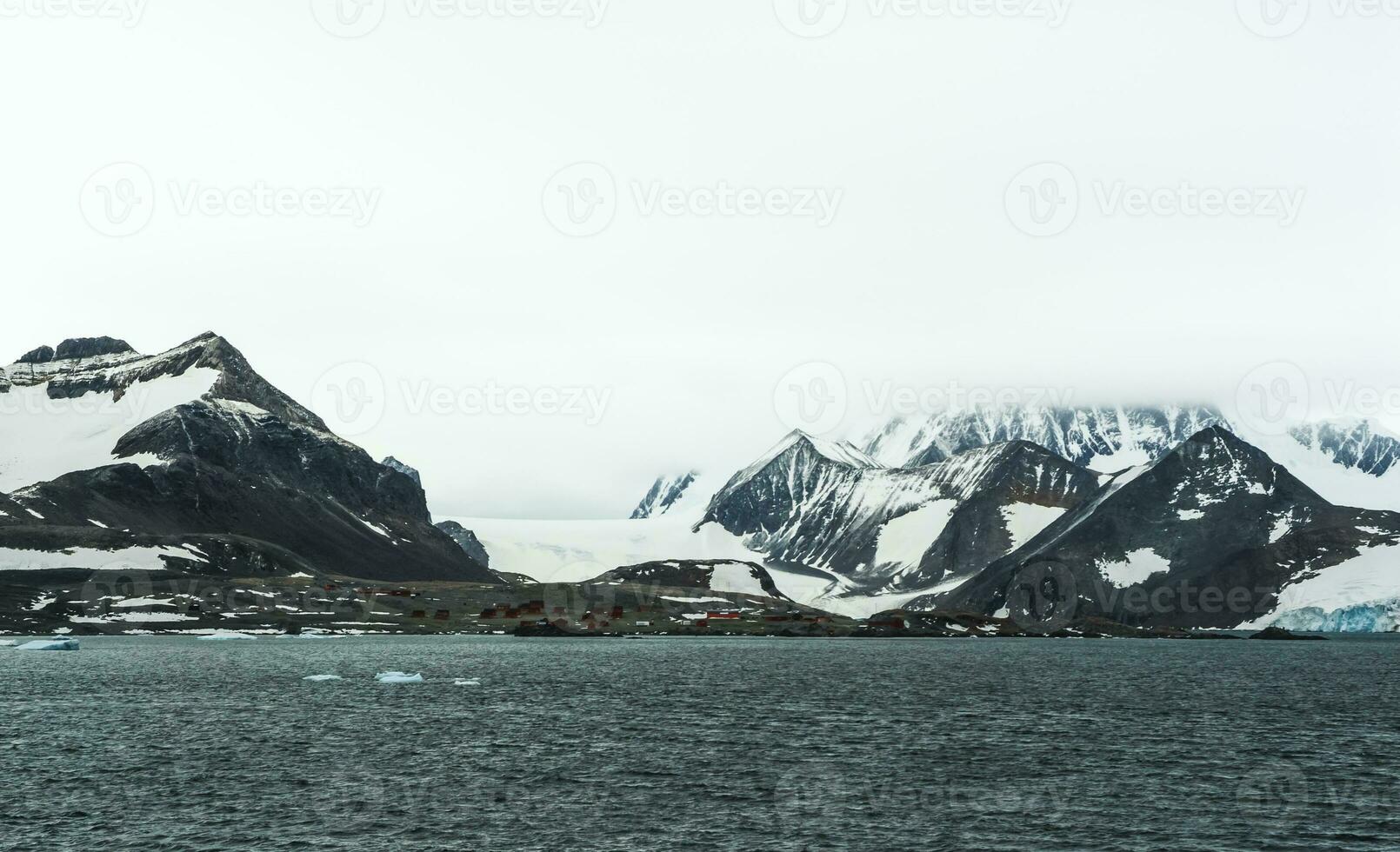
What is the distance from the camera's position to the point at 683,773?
105m

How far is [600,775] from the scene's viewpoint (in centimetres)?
10350

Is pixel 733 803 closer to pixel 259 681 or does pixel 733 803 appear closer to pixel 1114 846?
pixel 1114 846

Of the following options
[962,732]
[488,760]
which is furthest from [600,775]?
[962,732]

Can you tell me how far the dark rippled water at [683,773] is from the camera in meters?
80.9

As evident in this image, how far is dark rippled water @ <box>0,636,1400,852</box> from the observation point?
80.9m
